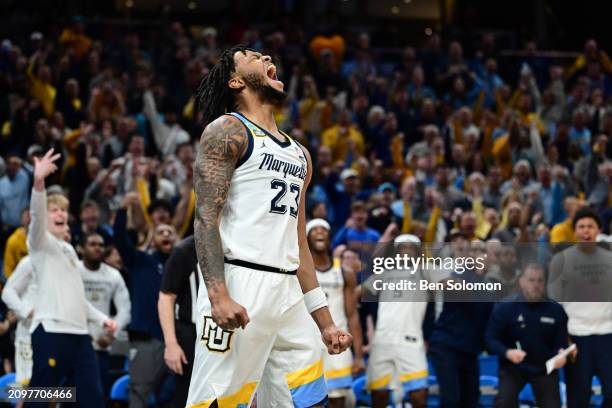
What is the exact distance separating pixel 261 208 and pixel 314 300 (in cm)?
61

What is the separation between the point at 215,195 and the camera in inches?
190

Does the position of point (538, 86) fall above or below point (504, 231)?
above

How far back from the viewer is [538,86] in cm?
1958

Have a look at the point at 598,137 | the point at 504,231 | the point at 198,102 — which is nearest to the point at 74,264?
the point at 198,102

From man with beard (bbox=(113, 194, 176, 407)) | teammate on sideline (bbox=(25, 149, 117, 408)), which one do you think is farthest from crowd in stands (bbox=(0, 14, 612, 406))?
teammate on sideline (bbox=(25, 149, 117, 408))

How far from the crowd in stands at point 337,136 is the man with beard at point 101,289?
0.17 meters

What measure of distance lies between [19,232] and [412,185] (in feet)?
15.3

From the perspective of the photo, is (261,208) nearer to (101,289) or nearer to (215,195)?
(215,195)

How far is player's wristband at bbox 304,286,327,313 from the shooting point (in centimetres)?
526

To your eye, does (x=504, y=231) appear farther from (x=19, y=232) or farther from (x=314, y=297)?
(x=314, y=297)

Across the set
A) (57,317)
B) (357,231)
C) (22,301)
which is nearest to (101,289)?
(22,301)

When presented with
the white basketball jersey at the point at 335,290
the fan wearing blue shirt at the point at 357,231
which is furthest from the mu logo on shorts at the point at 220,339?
the fan wearing blue shirt at the point at 357,231

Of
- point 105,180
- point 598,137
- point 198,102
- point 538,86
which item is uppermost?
point 538,86

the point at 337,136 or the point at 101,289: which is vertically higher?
the point at 337,136
